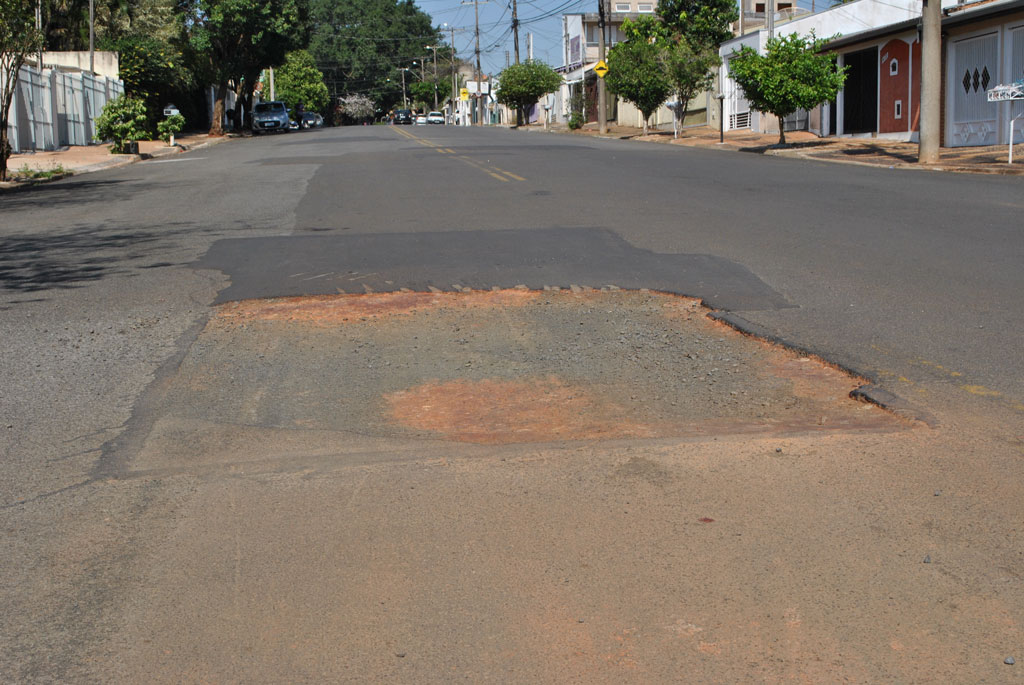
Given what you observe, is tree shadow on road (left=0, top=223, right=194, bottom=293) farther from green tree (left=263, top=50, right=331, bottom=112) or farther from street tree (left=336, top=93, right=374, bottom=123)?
street tree (left=336, top=93, right=374, bottom=123)

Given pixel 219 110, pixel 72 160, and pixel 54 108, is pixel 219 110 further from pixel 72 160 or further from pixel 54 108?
pixel 72 160

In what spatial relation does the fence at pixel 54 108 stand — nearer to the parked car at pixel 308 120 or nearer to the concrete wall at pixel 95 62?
the concrete wall at pixel 95 62

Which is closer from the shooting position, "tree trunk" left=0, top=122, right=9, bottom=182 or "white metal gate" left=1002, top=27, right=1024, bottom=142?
"tree trunk" left=0, top=122, right=9, bottom=182

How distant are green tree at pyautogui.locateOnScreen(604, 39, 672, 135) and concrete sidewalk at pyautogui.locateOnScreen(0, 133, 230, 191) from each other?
1735cm

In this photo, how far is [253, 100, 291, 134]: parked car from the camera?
56.3 m

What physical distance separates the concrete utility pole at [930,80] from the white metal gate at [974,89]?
576cm

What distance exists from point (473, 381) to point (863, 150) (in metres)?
25.4

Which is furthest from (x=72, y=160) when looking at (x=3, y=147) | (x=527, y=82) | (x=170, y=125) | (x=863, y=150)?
(x=527, y=82)

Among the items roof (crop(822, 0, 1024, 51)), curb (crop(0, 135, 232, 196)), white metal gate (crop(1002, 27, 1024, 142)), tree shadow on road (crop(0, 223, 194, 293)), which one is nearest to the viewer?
tree shadow on road (crop(0, 223, 194, 293))

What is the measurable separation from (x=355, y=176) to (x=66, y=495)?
16289 mm

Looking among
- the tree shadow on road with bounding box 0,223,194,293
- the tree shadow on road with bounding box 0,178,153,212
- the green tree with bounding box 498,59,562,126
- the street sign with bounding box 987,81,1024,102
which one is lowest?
the tree shadow on road with bounding box 0,223,194,293

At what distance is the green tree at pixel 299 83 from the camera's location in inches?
3807

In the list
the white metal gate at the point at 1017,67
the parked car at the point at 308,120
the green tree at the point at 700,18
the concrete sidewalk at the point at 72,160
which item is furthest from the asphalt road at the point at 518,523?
the parked car at the point at 308,120

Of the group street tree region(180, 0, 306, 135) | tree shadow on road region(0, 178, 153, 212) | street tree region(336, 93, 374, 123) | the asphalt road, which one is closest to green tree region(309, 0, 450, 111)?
street tree region(336, 93, 374, 123)
